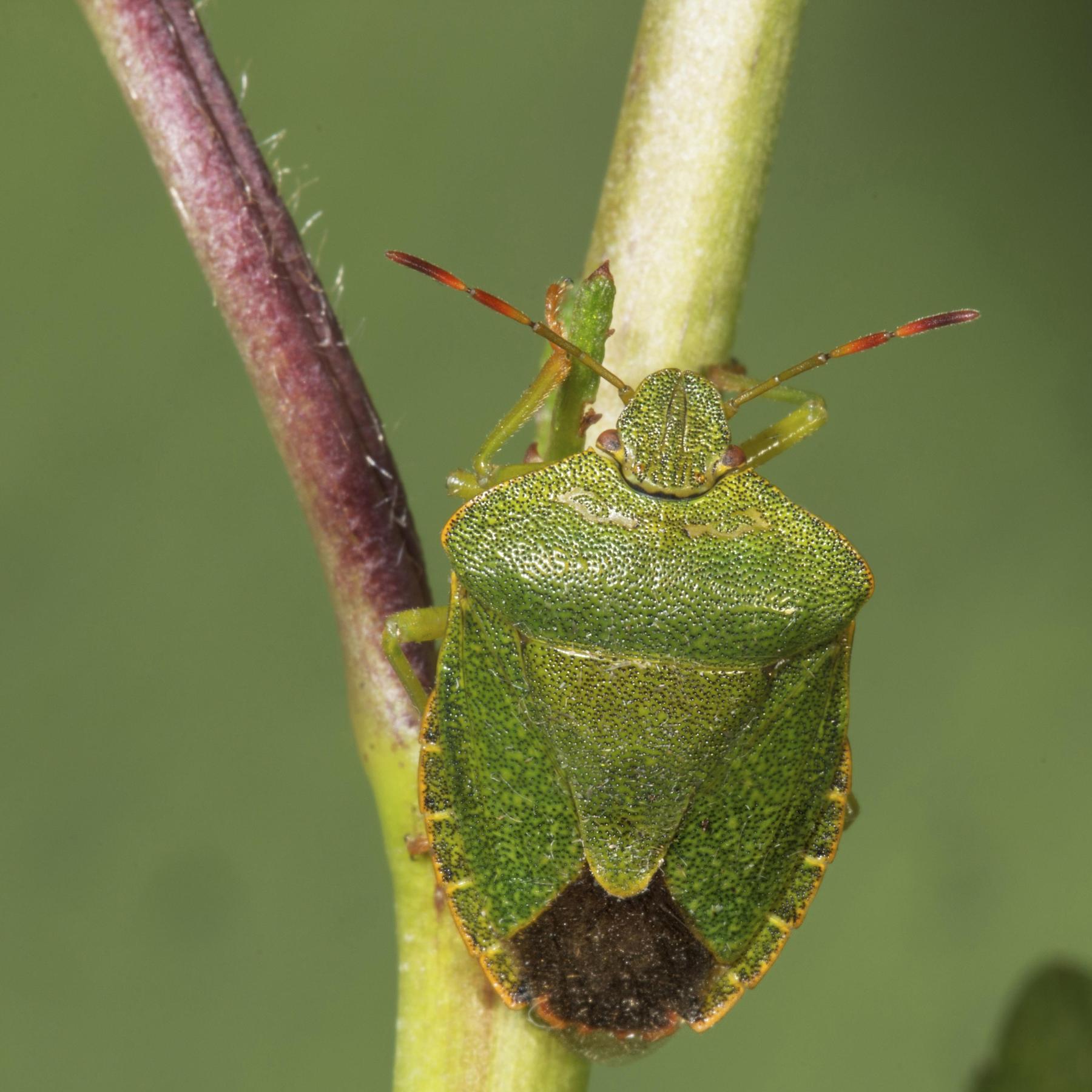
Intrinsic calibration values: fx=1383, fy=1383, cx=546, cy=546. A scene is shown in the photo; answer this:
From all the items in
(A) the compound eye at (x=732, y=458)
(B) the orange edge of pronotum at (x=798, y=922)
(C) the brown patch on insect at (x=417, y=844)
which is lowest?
(B) the orange edge of pronotum at (x=798, y=922)

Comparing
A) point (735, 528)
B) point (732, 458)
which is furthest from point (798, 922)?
point (732, 458)

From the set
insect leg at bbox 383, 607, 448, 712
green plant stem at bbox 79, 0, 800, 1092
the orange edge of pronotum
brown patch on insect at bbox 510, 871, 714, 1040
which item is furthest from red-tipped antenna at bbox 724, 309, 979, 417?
brown patch on insect at bbox 510, 871, 714, 1040

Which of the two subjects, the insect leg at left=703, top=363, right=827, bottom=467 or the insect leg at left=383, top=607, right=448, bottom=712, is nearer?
the insect leg at left=383, top=607, right=448, bottom=712

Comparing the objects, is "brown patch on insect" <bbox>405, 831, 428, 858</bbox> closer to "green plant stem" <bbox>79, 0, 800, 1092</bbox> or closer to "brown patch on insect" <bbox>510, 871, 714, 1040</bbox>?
"green plant stem" <bbox>79, 0, 800, 1092</bbox>

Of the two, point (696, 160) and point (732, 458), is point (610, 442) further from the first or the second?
point (696, 160)

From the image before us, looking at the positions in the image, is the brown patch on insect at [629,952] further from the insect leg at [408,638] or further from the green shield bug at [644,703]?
the insect leg at [408,638]

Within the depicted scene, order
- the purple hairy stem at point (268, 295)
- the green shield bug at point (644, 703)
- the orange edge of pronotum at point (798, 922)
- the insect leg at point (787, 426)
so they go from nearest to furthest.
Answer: the purple hairy stem at point (268, 295) → the green shield bug at point (644, 703) → the orange edge of pronotum at point (798, 922) → the insect leg at point (787, 426)

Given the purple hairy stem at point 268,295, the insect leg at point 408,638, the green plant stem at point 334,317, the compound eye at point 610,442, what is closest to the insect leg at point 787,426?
the compound eye at point 610,442
